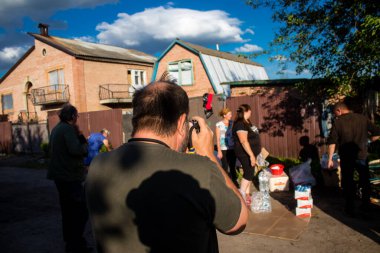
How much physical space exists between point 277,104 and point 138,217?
9274 millimetres

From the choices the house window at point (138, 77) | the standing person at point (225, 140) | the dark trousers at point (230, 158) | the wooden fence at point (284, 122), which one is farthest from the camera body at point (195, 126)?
the house window at point (138, 77)

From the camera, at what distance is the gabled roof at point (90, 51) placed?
2228 cm

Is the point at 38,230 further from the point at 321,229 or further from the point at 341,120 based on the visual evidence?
the point at 341,120

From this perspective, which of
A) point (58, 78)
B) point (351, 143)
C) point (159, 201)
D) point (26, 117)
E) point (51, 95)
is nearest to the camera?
point (159, 201)

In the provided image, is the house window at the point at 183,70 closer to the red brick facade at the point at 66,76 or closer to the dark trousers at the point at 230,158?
the red brick facade at the point at 66,76

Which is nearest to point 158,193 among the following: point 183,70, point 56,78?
point 183,70

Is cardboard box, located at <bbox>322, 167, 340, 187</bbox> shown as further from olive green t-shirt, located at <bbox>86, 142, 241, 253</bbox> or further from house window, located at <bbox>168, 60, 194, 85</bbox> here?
house window, located at <bbox>168, 60, 194, 85</bbox>

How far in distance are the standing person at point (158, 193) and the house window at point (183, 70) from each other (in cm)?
1710

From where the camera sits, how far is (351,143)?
4625mm

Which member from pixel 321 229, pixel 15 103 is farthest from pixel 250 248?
pixel 15 103

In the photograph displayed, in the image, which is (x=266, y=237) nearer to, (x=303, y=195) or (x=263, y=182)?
(x=303, y=195)

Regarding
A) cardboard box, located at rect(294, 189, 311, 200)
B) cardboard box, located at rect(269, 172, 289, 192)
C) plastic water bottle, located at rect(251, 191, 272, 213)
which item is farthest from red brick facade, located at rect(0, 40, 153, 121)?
cardboard box, located at rect(294, 189, 311, 200)

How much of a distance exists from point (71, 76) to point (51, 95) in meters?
3.00

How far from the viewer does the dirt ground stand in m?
3.95
